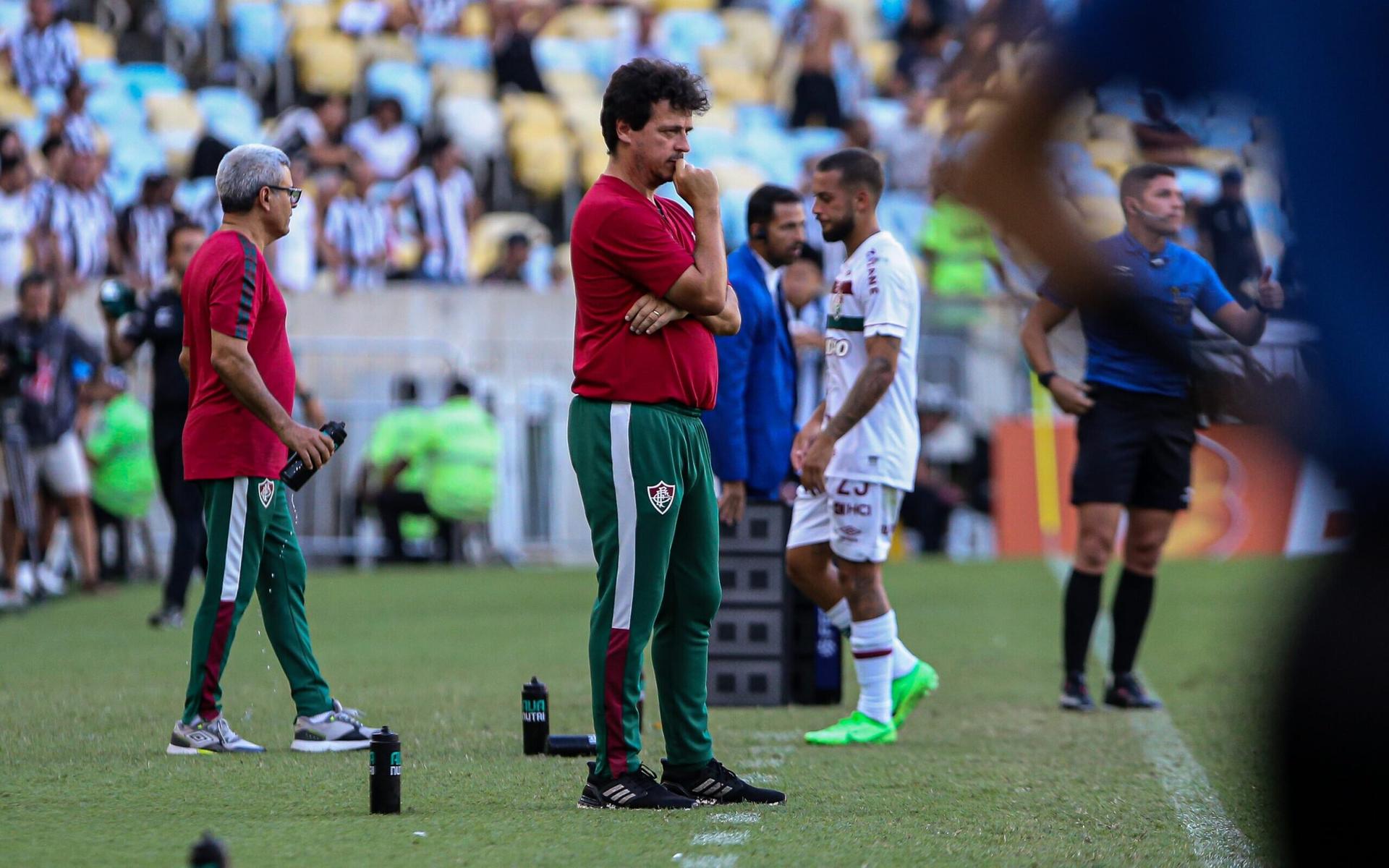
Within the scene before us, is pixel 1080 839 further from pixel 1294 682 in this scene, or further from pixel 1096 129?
pixel 1096 129

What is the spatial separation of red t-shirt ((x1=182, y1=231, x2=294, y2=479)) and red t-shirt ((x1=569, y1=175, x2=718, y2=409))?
1.60m

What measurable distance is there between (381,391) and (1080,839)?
41.3ft

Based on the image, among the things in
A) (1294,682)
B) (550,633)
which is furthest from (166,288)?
(1294,682)

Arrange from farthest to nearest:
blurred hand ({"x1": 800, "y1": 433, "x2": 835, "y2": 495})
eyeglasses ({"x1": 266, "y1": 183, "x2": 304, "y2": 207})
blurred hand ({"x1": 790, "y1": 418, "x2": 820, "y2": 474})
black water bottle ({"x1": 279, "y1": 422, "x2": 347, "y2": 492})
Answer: blurred hand ({"x1": 790, "y1": 418, "x2": 820, "y2": 474}) < blurred hand ({"x1": 800, "y1": 433, "x2": 835, "y2": 495}) < eyeglasses ({"x1": 266, "y1": 183, "x2": 304, "y2": 207}) < black water bottle ({"x1": 279, "y1": 422, "x2": 347, "y2": 492})

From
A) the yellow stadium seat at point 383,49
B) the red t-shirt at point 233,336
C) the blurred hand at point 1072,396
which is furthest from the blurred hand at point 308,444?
the yellow stadium seat at point 383,49

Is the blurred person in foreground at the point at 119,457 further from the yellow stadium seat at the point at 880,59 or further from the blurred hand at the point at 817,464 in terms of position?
the yellow stadium seat at the point at 880,59

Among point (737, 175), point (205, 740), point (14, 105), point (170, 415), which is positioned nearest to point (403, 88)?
point (737, 175)

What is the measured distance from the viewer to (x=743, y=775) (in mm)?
5738

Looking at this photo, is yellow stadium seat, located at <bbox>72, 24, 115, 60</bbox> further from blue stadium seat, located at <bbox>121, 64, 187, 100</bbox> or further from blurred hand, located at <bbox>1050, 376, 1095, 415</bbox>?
blurred hand, located at <bbox>1050, 376, 1095, 415</bbox>

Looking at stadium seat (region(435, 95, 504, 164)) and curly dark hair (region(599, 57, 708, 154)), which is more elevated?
stadium seat (region(435, 95, 504, 164))

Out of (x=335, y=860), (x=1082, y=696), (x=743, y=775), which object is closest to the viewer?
(x=335, y=860)

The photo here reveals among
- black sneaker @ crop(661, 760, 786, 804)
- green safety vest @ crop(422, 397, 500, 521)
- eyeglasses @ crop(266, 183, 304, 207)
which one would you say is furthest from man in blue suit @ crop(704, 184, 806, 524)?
green safety vest @ crop(422, 397, 500, 521)

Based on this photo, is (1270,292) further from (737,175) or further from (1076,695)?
(737,175)

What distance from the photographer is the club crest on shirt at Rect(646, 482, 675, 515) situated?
483 cm
